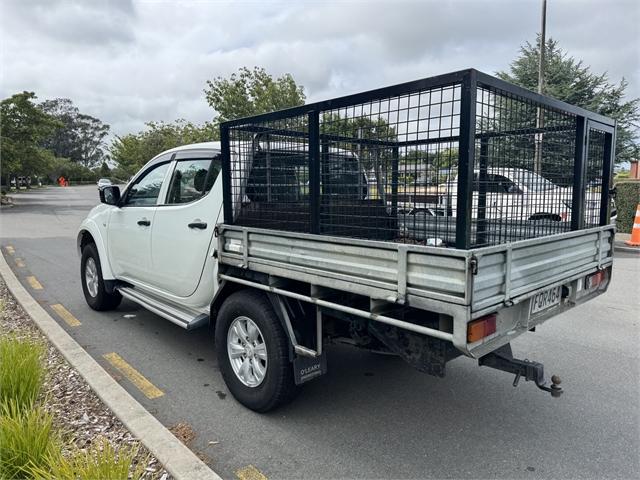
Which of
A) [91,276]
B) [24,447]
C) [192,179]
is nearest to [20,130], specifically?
[91,276]

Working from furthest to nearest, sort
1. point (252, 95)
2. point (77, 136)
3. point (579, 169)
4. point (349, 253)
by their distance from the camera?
point (77, 136) < point (252, 95) < point (579, 169) < point (349, 253)

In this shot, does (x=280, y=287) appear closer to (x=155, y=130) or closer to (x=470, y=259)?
(x=470, y=259)

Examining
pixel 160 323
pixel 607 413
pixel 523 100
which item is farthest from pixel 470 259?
pixel 160 323

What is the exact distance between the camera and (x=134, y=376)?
13.6 ft

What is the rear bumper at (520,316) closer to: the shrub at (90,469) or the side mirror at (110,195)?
the shrub at (90,469)

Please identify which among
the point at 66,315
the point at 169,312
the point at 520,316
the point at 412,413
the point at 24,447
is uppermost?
the point at 520,316

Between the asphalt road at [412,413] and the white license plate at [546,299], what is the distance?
2.93ft

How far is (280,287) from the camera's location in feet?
10.7

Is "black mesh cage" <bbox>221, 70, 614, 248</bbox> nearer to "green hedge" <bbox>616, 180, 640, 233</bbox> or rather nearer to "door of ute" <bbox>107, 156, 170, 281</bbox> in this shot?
"door of ute" <bbox>107, 156, 170, 281</bbox>

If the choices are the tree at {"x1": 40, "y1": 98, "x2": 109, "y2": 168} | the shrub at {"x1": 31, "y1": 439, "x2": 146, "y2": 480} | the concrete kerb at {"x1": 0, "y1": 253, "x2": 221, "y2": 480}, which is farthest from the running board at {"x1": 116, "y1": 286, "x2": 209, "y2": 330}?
the tree at {"x1": 40, "y1": 98, "x2": 109, "y2": 168}

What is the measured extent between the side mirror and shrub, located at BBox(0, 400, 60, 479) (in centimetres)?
Answer: 304

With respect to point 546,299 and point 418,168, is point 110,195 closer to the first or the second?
point 418,168

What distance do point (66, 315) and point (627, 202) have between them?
14.5m

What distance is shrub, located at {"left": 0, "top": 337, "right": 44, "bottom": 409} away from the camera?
124 inches
